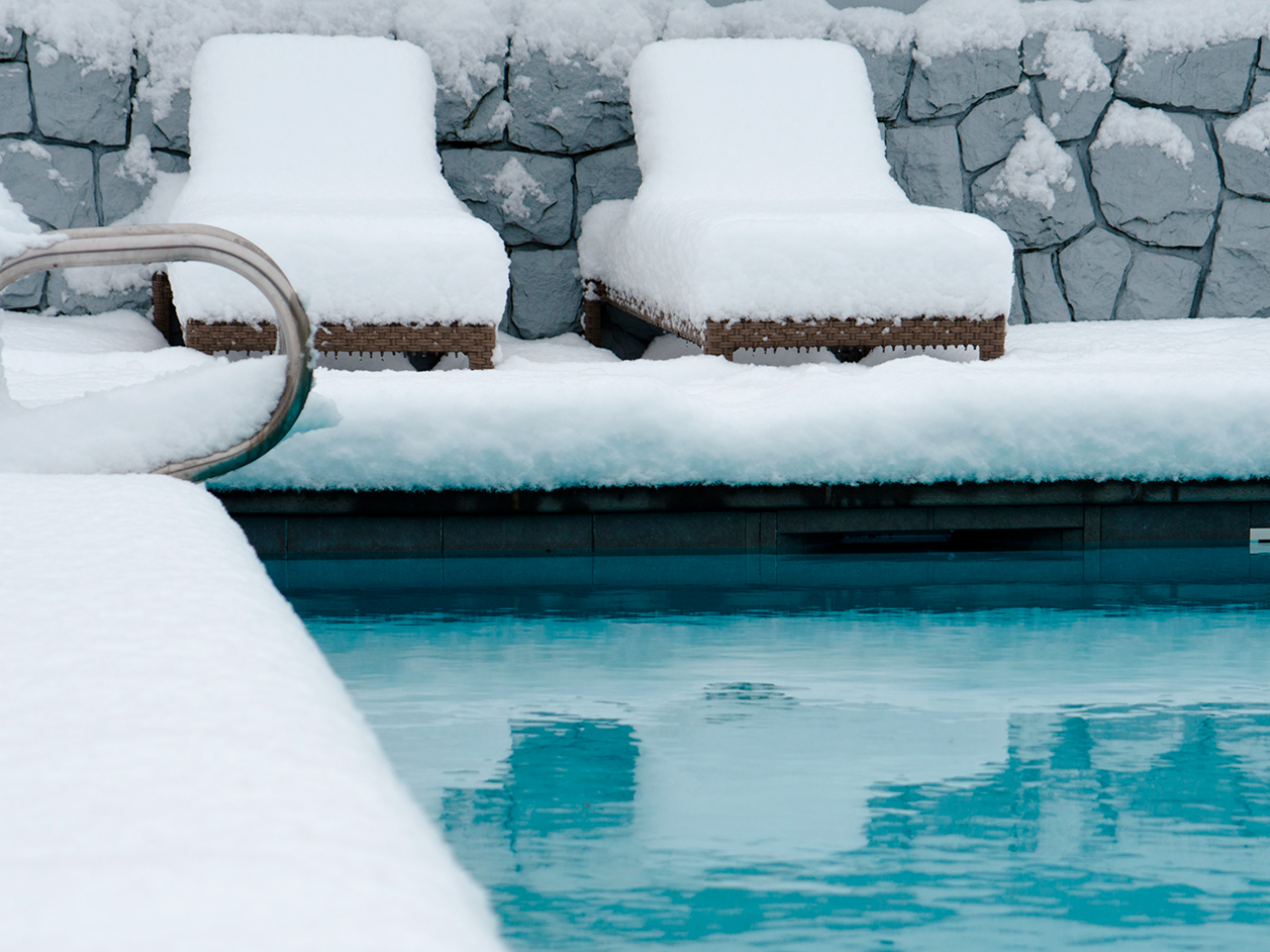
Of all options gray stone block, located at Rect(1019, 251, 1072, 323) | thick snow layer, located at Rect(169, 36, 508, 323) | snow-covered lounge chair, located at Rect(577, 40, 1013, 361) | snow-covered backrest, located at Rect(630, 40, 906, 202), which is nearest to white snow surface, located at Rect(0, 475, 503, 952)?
thick snow layer, located at Rect(169, 36, 508, 323)

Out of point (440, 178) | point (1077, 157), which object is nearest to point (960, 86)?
point (1077, 157)

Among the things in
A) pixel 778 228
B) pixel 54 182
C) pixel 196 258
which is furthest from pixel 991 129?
pixel 196 258

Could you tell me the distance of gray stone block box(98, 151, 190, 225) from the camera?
562 cm

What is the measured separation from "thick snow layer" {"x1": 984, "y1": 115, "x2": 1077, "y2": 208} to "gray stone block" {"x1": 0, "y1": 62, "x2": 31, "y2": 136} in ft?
13.7

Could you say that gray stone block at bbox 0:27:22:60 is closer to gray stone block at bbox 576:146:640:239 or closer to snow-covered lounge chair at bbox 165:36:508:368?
snow-covered lounge chair at bbox 165:36:508:368

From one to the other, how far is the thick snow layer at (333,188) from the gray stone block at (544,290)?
2.92ft

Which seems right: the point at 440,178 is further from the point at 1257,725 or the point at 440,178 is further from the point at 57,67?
the point at 1257,725

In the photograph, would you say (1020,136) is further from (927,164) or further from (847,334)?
(847,334)

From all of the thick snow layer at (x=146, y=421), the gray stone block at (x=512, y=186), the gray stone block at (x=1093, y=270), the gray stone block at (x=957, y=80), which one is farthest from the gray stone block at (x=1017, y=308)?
the thick snow layer at (x=146, y=421)

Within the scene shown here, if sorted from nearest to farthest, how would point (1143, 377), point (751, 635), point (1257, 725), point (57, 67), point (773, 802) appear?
point (773, 802), point (1257, 725), point (751, 635), point (1143, 377), point (57, 67)

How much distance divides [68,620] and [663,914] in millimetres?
789

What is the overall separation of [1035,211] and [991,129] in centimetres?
43

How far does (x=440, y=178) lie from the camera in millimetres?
5035

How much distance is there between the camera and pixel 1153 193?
6102mm
